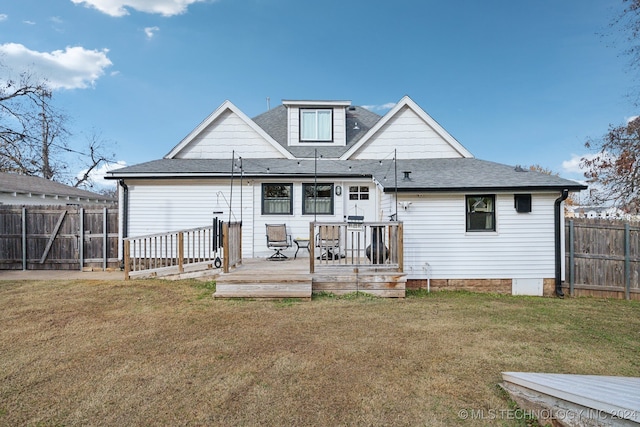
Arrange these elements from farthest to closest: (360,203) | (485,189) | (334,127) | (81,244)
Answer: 1. (334,127)
2. (360,203)
3. (81,244)
4. (485,189)

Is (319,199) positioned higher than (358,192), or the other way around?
(358,192)

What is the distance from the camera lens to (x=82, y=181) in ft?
86.8

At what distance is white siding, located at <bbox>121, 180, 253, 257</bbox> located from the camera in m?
9.75

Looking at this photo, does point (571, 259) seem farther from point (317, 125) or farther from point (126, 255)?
point (126, 255)

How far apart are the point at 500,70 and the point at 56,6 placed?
860 inches

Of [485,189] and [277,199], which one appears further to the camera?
[277,199]

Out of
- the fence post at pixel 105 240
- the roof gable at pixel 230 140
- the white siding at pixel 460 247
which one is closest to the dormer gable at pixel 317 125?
the roof gable at pixel 230 140

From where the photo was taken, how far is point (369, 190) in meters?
10.2

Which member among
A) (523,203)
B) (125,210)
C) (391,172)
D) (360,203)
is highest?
(391,172)

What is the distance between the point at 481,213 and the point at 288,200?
5.65m

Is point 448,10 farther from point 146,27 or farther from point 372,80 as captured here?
point 146,27

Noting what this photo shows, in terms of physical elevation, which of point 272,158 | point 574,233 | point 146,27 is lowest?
point 574,233

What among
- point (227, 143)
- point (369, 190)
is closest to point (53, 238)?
point (227, 143)

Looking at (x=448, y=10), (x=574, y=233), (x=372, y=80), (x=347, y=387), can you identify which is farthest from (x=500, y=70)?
(x=347, y=387)
